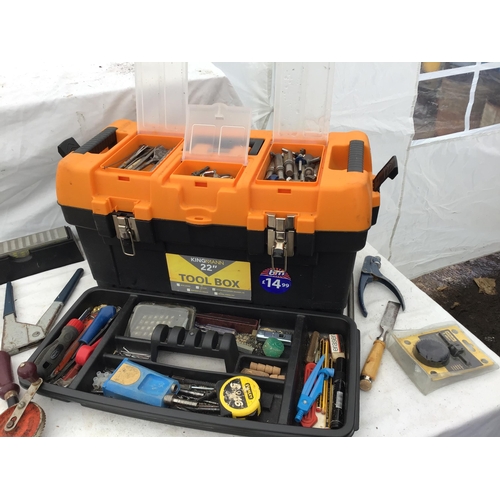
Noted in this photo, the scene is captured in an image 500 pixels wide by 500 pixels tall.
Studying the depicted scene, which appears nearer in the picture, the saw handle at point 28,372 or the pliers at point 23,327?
the saw handle at point 28,372

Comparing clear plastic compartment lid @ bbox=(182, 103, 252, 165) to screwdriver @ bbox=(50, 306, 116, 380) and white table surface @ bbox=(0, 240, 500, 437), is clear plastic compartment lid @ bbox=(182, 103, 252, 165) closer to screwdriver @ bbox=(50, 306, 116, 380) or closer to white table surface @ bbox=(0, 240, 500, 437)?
screwdriver @ bbox=(50, 306, 116, 380)

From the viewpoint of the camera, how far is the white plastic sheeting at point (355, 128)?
977 millimetres

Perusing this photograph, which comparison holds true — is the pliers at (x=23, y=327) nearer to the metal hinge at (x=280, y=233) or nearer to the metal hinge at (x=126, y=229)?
the metal hinge at (x=126, y=229)

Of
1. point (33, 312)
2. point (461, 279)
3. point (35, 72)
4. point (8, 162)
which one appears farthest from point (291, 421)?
point (461, 279)

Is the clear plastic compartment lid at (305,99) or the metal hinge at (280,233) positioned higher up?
the clear plastic compartment lid at (305,99)

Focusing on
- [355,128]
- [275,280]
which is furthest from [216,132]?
[355,128]

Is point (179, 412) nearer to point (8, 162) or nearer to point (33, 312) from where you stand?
point (33, 312)

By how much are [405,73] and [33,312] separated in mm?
1340

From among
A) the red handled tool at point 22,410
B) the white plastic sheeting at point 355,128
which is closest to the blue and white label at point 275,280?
the red handled tool at point 22,410

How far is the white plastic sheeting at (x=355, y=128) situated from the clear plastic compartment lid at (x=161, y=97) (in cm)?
18

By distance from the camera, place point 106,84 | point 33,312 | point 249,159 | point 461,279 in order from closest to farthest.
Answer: point 249,159 < point 33,312 < point 106,84 < point 461,279

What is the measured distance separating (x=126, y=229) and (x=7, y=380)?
0.33 m

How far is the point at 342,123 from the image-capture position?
55.5 inches

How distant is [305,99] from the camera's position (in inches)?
31.7
